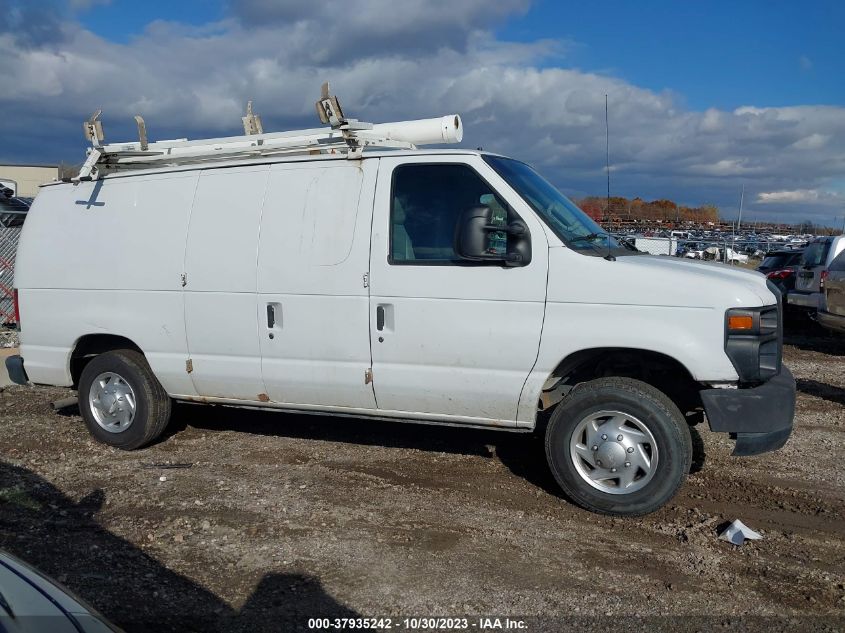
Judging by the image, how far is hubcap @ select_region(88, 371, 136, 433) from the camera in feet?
21.7

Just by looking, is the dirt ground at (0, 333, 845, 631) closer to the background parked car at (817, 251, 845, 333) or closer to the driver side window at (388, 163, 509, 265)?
the driver side window at (388, 163, 509, 265)

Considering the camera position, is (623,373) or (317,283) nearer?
(623,373)

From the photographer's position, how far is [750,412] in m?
4.86

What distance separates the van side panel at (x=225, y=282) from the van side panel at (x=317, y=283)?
0.36 ft

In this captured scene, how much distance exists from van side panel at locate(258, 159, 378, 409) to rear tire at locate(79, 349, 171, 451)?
114cm

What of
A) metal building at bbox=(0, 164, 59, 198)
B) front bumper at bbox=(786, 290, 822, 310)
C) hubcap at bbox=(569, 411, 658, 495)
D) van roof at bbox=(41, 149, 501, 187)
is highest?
metal building at bbox=(0, 164, 59, 198)

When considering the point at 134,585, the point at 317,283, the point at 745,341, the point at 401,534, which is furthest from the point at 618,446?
the point at 134,585

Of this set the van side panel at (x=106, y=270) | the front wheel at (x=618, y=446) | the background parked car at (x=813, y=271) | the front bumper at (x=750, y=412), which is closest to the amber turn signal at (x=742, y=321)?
the front bumper at (x=750, y=412)

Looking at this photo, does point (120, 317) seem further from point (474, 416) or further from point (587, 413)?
point (587, 413)

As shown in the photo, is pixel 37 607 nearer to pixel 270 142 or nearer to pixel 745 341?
pixel 745 341

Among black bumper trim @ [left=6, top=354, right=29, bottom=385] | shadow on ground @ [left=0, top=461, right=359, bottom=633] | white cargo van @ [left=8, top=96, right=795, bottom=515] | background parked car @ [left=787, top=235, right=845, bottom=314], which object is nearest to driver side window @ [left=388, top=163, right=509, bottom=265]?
white cargo van @ [left=8, top=96, right=795, bottom=515]

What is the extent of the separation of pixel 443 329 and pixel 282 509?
1.57 m

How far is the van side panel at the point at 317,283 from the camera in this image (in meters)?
5.62

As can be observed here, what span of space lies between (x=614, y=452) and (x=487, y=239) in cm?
156
